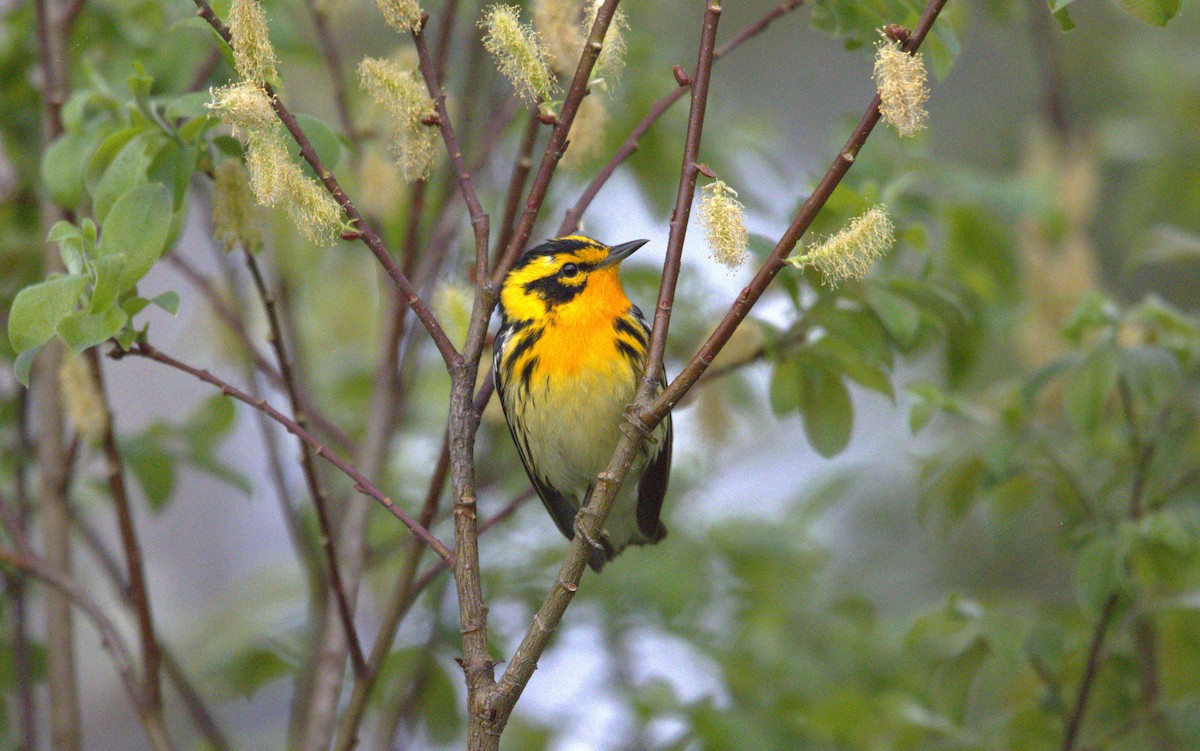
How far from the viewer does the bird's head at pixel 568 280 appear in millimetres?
2178

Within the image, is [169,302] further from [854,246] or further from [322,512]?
[854,246]

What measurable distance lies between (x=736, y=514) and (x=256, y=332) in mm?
1390

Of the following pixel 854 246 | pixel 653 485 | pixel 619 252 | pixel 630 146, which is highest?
pixel 619 252

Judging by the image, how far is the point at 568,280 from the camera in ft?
7.30

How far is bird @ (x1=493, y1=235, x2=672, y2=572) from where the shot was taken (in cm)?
218

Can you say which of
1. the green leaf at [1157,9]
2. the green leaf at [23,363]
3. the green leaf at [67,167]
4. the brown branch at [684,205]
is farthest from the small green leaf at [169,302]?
the green leaf at [1157,9]

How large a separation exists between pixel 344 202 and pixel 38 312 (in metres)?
0.35

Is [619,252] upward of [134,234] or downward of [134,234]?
upward

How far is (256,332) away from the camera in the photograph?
10.6 feet

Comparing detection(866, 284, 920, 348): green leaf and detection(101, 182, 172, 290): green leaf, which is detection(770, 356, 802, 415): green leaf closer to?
detection(866, 284, 920, 348): green leaf

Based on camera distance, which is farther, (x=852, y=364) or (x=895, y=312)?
(x=852, y=364)

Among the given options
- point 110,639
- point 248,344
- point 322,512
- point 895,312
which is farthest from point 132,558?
point 895,312

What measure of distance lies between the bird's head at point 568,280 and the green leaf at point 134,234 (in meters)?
0.84

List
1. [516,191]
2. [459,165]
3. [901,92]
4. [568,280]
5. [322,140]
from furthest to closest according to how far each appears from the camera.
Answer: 1. [568,280]
2. [516,191]
3. [322,140]
4. [459,165]
5. [901,92]
